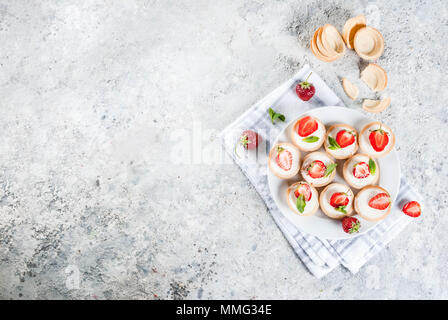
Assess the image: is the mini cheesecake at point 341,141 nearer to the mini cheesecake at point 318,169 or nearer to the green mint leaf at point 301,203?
the mini cheesecake at point 318,169

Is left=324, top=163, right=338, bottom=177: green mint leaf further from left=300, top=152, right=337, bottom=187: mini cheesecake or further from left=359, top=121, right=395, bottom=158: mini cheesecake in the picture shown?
left=359, top=121, right=395, bottom=158: mini cheesecake

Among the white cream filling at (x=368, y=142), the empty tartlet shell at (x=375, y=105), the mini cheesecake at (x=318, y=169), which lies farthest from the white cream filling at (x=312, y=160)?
the empty tartlet shell at (x=375, y=105)

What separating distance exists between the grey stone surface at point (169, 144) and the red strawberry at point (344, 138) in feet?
0.90

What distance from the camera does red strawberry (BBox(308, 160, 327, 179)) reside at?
48.6 inches

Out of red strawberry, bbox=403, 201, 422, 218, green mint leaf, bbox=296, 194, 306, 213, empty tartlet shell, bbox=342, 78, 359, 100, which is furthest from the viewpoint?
empty tartlet shell, bbox=342, 78, 359, 100

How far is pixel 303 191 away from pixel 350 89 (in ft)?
1.70

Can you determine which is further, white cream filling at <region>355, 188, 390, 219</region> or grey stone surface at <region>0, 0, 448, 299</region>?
grey stone surface at <region>0, 0, 448, 299</region>

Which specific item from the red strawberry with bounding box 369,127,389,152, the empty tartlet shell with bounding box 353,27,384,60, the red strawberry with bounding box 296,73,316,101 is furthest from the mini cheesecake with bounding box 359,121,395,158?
the empty tartlet shell with bounding box 353,27,384,60

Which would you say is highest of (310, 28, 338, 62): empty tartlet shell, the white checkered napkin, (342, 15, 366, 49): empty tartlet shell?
(342, 15, 366, 49): empty tartlet shell

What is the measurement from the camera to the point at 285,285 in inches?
56.4

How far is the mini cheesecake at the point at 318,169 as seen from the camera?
48.6 inches

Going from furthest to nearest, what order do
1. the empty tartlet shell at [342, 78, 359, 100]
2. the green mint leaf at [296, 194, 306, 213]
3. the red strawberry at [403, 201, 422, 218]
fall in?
the empty tartlet shell at [342, 78, 359, 100] → the red strawberry at [403, 201, 422, 218] → the green mint leaf at [296, 194, 306, 213]

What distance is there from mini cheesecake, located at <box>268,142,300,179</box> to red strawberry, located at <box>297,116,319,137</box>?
0.22 feet
